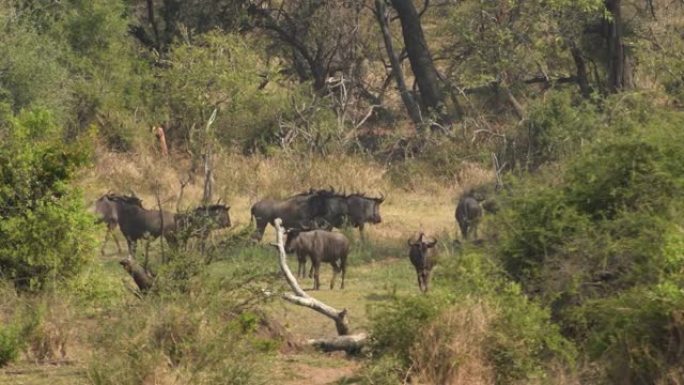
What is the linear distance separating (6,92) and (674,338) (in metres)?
20.3

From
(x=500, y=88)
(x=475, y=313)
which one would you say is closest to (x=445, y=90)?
(x=500, y=88)

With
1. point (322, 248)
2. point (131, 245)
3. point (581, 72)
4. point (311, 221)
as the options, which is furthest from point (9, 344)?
point (581, 72)

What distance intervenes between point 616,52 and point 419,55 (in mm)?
5850

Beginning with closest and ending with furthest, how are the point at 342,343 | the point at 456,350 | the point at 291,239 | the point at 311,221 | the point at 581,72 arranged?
the point at 456,350 < the point at 342,343 < the point at 291,239 < the point at 311,221 < the point at 581,72

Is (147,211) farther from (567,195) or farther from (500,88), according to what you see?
(500,88)

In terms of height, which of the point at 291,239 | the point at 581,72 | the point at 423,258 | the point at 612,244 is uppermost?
the point at 581,72

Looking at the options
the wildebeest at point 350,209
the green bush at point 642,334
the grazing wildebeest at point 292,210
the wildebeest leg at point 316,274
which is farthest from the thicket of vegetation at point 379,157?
the grazing wildebeest at point 292,210

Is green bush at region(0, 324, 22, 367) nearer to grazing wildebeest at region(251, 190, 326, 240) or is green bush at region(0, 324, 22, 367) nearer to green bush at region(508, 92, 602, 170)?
grazing wildebeest at region(251, 190, 326, 240)

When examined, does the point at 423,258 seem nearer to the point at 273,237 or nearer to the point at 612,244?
the point at 273,237

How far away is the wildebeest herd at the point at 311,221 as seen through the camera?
65.5 feet

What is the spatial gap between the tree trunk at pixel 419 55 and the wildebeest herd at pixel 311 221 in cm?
1174

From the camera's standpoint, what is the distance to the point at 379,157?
34125 millimetres

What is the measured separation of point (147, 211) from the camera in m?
23.7

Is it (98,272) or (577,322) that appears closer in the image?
(577,322)
